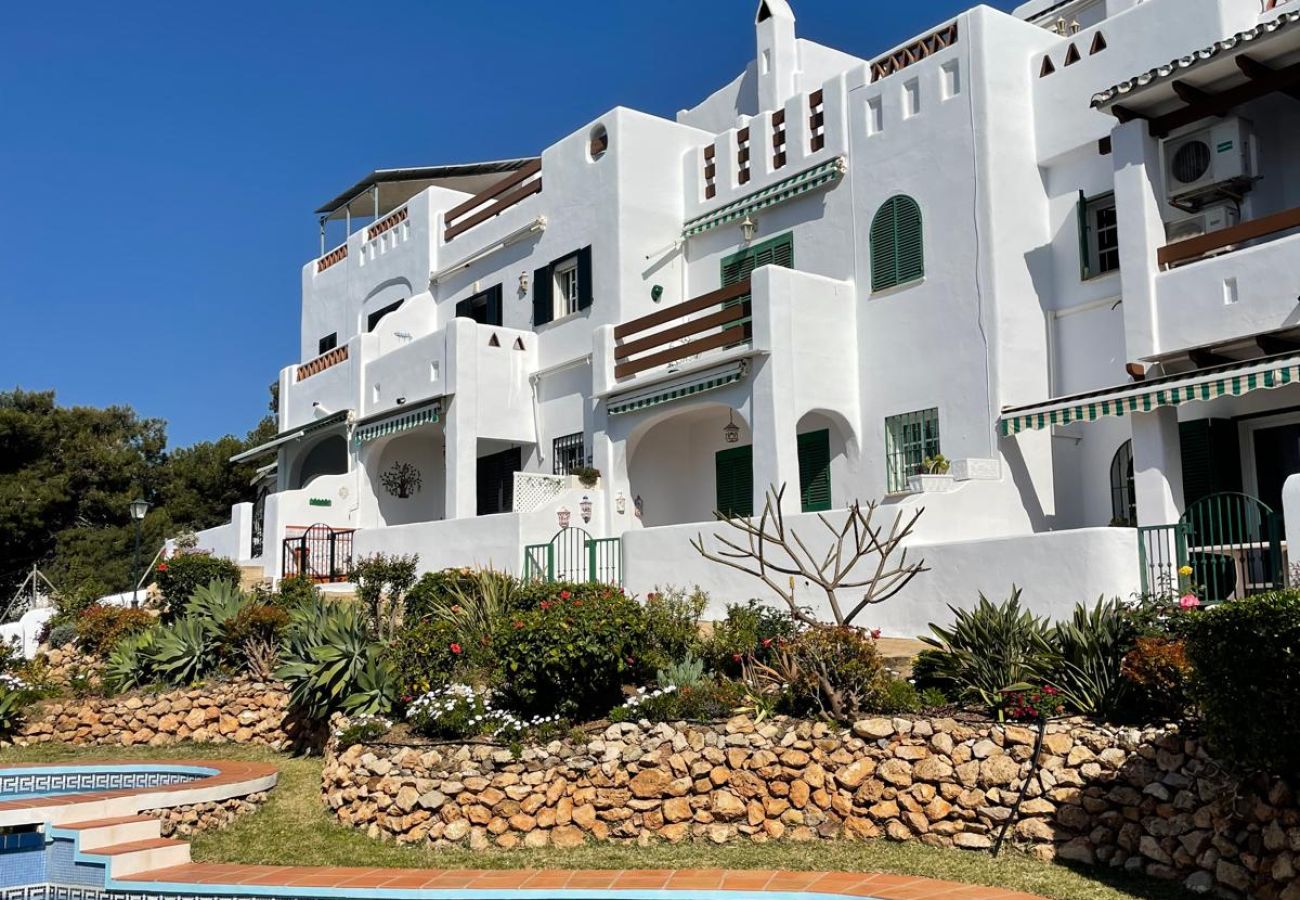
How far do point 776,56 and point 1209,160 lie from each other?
1179 cm

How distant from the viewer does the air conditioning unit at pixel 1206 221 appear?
1794cm

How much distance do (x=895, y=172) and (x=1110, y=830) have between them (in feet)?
46.9

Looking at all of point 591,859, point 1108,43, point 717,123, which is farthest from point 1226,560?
point 717,123

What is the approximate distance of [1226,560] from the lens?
47.1 feet

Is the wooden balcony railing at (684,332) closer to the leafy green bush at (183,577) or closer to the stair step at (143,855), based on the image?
the leafy green bush at (183,577)

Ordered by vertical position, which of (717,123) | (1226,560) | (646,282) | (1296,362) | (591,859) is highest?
(717,123)

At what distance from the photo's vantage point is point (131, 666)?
20812 millimetres

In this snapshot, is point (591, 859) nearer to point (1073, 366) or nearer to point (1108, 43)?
point (1073, 366)

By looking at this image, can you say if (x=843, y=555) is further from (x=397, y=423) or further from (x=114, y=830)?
(x=397, y=423)

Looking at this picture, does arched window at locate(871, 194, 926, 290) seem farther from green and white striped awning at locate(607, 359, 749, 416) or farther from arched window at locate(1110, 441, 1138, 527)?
arched window at locate(1110, 441, 1138, 527)

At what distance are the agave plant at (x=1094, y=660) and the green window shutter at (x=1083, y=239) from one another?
9.00 metres

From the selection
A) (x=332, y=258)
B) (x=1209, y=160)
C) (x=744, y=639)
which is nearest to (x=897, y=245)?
(x=1209, y=160)

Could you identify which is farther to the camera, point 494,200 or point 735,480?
point 494,200

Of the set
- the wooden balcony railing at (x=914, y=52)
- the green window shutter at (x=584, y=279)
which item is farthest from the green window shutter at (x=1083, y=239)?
the green window shutter at (x=584, y=279)
